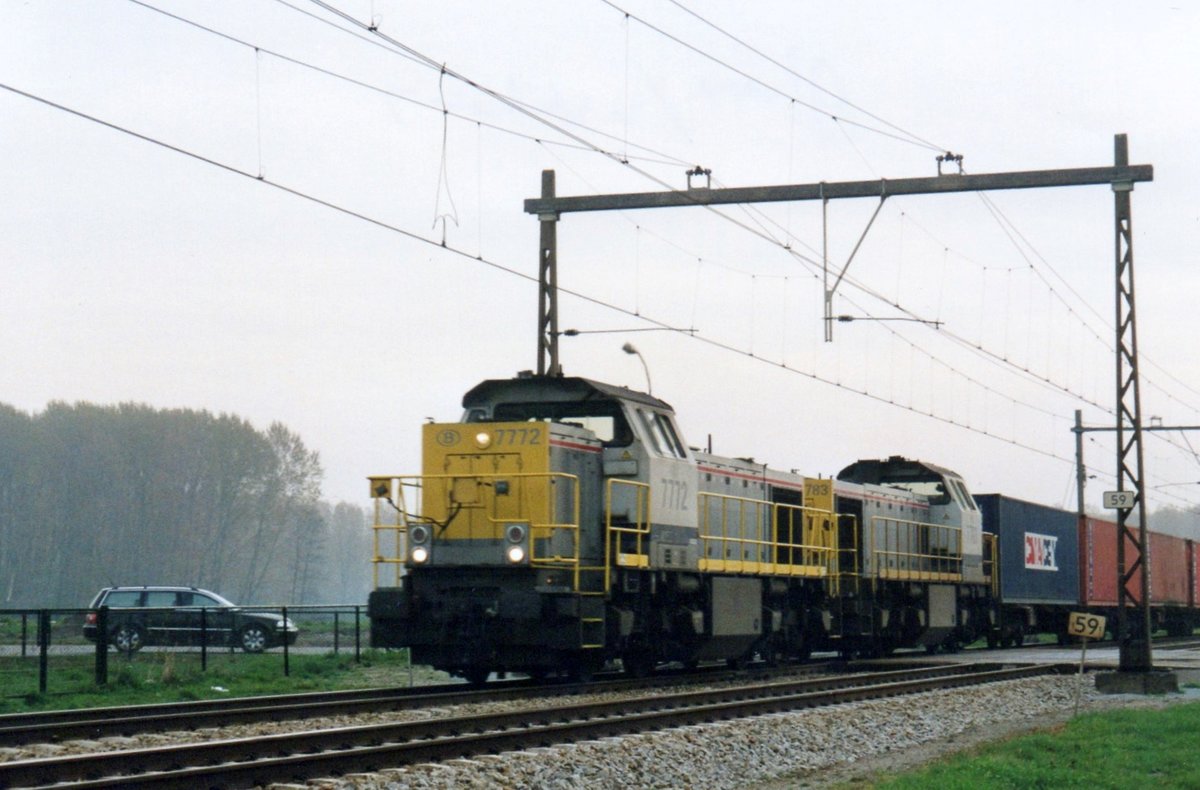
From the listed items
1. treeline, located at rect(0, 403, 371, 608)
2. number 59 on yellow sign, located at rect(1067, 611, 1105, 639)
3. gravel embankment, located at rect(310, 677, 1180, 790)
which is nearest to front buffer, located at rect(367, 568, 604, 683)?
gravel embankment, located at rect(310, 677, 1180, 790)

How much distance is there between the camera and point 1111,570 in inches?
1646

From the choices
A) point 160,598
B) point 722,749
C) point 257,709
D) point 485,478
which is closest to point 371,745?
point 257,709

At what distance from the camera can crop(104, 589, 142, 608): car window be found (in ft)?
111

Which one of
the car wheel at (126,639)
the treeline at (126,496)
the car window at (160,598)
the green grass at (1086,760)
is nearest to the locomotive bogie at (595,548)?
the green grass at (1086,760)

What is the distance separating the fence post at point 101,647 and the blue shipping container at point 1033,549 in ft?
69.0

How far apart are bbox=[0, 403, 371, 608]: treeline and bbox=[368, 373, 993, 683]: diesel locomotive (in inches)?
2243


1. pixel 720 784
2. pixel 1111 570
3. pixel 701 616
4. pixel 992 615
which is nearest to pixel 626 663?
pixel 701 616

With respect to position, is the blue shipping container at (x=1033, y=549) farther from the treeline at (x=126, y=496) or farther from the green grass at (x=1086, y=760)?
the treeline at (x=126, y=496)

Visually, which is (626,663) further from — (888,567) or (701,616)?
(888,567)

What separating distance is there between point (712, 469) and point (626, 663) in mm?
3289

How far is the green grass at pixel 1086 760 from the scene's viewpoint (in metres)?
11.6

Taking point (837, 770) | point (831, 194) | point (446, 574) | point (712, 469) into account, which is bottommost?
point (837, 770)

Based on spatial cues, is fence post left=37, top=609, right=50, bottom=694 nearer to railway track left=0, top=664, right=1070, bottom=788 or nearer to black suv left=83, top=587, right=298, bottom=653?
black suv left=83, top=587, right=298, bottom=653

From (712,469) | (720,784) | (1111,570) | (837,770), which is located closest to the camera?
(720,784)
